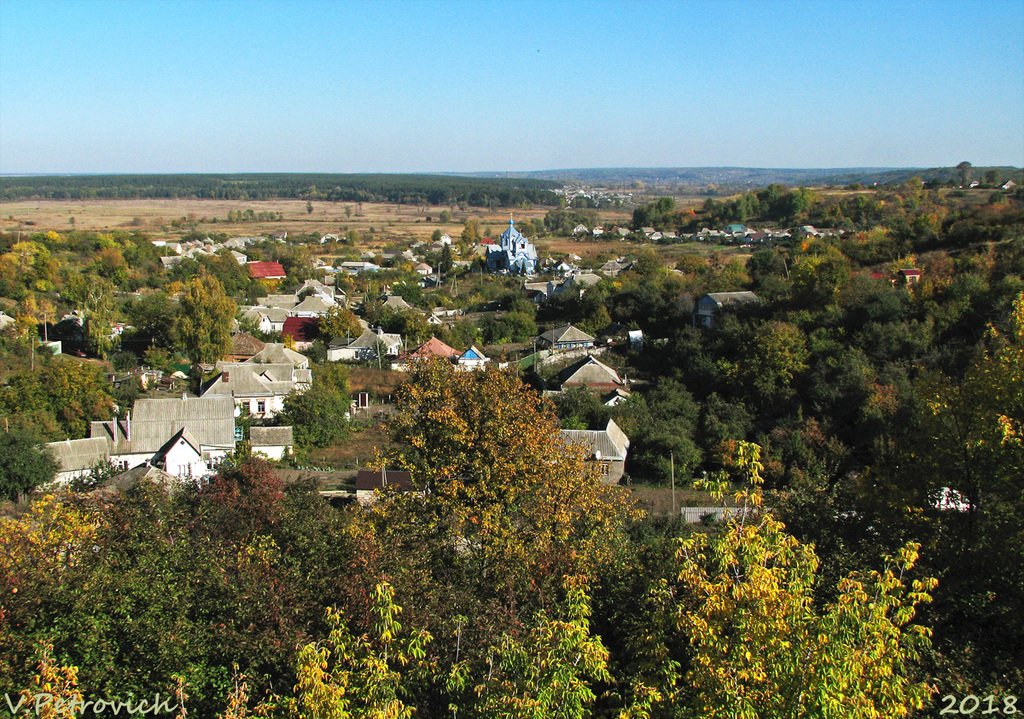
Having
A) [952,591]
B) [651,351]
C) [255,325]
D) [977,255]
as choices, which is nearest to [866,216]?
[977,255]

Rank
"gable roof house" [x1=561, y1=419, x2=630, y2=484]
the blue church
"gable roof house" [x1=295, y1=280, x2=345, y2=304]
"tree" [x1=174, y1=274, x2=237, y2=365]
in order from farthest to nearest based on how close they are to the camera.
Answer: the blue church
"gable roof house" [x1=295, y1=280, x2=345, y2=304]
"tree" [x1=174, y1=274, x2=237, y2=365]
"gable roof house" [x1=561, y1=419, x2=630, y2=484]

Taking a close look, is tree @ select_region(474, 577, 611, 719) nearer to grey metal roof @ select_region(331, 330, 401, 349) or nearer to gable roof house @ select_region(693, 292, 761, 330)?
gable roof house @ select_region(693, 292, 761, 330)

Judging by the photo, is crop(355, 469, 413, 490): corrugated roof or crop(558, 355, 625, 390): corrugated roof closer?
crop(355, 469, 413, 490): corrugated roof

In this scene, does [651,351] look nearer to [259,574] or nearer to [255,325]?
[255,325]

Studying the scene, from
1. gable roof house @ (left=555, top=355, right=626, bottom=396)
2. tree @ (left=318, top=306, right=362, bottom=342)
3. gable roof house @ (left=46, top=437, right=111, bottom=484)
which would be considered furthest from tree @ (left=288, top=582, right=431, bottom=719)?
tree @ (left=318, top=306, right=362, bottom=342)

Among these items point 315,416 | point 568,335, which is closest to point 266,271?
point 568,335
